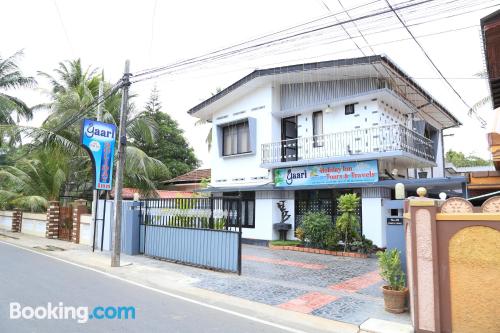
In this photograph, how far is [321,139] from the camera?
1584cm

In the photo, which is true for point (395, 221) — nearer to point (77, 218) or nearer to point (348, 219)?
point (348, 219)

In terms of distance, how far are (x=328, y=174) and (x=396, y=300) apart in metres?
8.85

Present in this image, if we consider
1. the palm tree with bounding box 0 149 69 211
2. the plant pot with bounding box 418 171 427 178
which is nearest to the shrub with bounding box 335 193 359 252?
the plant pot with bounding box 418 171 427 178

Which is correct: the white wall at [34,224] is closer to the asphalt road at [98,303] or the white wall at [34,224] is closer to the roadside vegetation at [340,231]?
the asphalt road at [98,303]

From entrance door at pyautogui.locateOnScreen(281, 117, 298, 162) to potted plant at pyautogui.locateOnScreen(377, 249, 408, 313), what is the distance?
10.1 metres

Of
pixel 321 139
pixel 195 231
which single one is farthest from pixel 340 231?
pixel 195 231

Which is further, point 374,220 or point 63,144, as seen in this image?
point 63,144

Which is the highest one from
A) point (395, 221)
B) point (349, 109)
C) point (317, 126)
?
point (349, 109)

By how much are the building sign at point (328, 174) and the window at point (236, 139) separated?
97.0 inches

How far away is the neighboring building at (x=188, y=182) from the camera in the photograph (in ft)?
94.7

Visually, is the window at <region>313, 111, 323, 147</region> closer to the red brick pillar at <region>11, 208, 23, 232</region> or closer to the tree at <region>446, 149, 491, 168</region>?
the red brick pillar at <region>11, 208, 23, 232</region>

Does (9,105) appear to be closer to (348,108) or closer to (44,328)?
(348,108)

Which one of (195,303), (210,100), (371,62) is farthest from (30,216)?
(371,62)

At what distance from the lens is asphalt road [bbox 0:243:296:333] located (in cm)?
529
